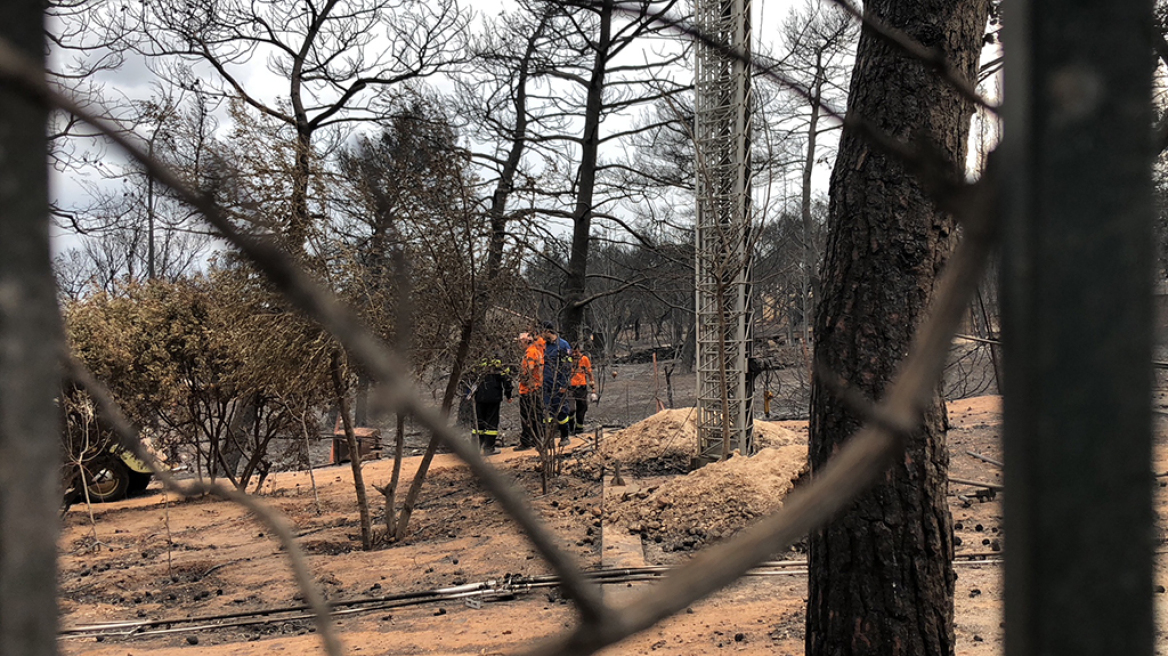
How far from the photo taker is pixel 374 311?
7379 millimetres

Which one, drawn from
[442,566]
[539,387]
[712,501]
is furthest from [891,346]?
[539,387]

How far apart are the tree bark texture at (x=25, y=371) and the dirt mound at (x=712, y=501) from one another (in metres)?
6.92

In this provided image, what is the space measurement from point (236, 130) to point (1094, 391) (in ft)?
24.8

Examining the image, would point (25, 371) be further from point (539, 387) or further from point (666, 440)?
point (666, 440)

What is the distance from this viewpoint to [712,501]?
761 centimetres

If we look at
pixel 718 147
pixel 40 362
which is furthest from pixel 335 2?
pixel 40 362

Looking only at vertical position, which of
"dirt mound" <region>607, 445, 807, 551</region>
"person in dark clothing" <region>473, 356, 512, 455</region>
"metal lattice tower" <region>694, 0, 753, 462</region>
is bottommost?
"dirt mound" <region>607, 445, 807, 551</region>

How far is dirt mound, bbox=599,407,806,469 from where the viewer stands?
11.9 m

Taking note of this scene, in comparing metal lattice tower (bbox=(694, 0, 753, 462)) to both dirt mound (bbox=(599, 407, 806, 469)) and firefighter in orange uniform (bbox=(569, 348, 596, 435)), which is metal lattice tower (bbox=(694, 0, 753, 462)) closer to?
dirt mound (bbox=(599, 407, 806, 469))

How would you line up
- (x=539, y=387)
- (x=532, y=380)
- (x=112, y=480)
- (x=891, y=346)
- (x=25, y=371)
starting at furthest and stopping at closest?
1. (x=112, y=480)
2. (x=539, y=387)
3. (x=532, y=380)
4. (x=891, y=346)
5. (x=25, y=371)

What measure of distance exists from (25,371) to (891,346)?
289 centimetres

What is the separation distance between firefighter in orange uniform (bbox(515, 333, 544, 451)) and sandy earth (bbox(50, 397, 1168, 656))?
847mm

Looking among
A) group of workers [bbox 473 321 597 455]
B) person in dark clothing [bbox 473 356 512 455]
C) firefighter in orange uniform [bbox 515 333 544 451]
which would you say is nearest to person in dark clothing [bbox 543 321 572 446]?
group of workers [bbox 473 321 597 455]

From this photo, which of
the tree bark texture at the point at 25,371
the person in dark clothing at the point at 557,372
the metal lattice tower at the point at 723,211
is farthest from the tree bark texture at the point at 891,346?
the person in dark clothing at the point at 557,372
